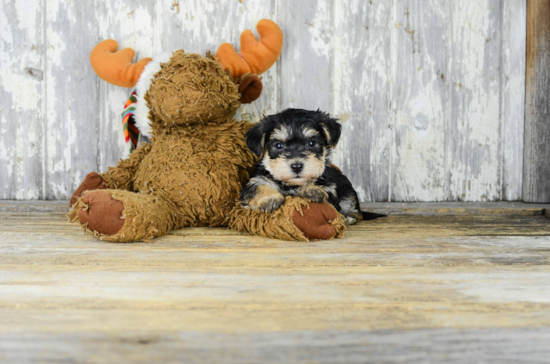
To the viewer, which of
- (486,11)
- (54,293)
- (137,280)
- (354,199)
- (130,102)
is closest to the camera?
(54,293)

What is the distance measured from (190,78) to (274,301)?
1.37 metres

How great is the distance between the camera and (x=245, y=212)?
84.0 inches

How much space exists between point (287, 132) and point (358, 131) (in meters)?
1.04

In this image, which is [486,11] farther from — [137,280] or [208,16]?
[137,280]

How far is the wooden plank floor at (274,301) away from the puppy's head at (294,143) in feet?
1.13

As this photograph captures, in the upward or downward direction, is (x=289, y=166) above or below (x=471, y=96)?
below

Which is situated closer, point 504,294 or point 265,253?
point 504,294

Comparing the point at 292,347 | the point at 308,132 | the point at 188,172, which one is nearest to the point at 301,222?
the point at 308,132

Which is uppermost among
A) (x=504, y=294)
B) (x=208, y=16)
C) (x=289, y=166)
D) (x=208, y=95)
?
(x=208, y=16)

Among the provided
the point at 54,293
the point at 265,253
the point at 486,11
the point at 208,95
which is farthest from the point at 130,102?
the point at 486,11

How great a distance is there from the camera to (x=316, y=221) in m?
1.96

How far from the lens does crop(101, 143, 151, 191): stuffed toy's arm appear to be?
7.93 ft

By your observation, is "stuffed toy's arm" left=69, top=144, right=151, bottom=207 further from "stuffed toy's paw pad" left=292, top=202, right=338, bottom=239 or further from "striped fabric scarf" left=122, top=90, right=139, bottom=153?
"stuffed toy's paw pad" left=292, top=202, right=338, bottom=239

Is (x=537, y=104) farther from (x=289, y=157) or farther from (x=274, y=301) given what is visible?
(x=274, y=301)
